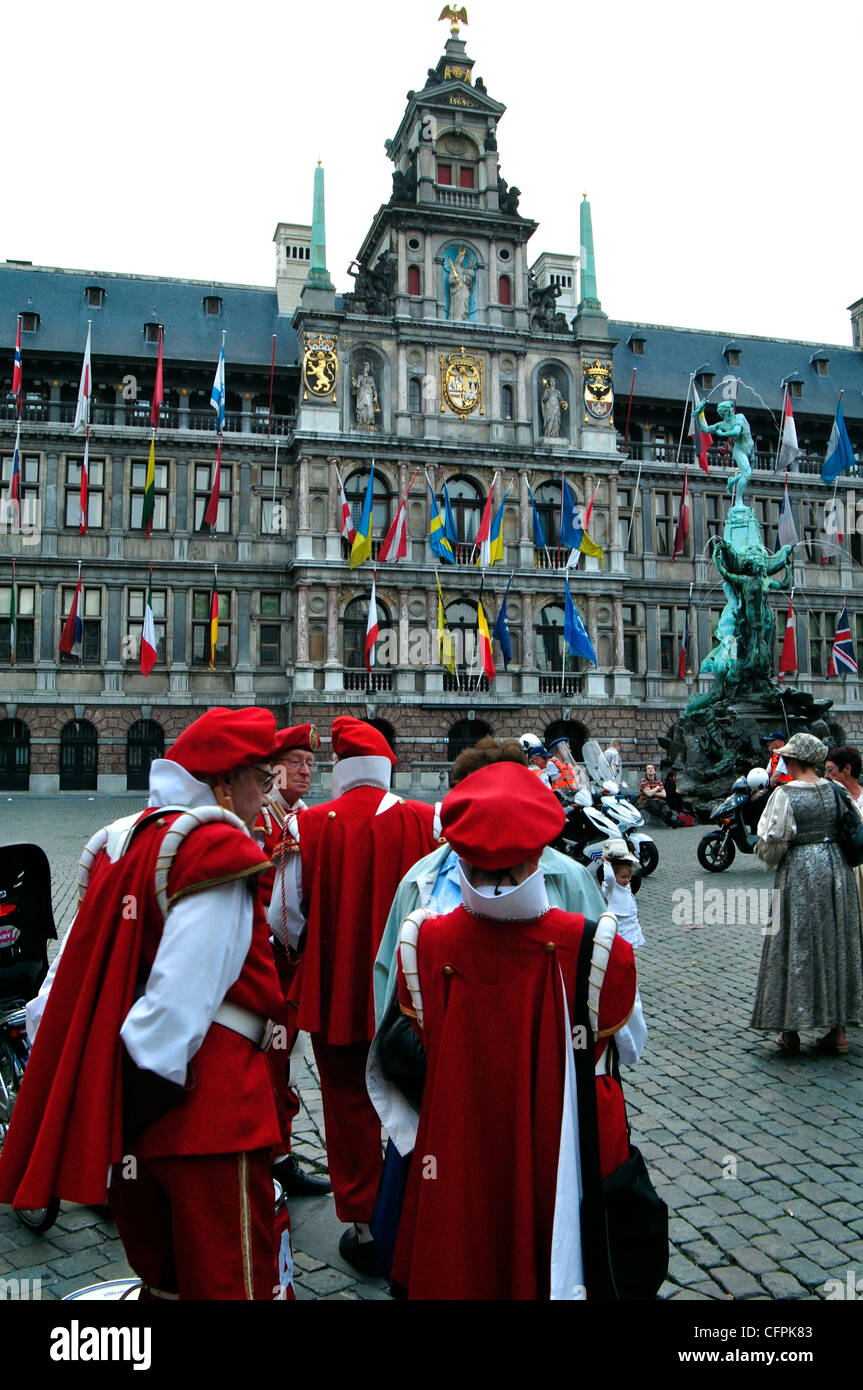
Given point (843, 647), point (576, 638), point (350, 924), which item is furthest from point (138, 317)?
point (350, 924)

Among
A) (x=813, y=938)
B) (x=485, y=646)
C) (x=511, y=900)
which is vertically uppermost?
(x=485, y=646)

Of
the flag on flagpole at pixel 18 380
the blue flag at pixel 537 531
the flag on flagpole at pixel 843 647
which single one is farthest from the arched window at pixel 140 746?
the flag on flagpole at pixel 843 647

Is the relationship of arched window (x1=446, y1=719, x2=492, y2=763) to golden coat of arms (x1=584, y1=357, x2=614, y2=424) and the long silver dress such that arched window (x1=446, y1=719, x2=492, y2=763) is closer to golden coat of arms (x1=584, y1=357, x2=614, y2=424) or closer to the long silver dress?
golden coat of arms (x1=584, y1=357, x2=614, y2=424)

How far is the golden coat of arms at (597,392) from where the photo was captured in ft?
111

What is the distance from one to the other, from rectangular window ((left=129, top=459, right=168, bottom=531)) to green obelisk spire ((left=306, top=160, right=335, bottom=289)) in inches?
296

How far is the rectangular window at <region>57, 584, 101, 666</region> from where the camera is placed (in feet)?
102

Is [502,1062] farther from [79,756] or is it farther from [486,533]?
[79,756]

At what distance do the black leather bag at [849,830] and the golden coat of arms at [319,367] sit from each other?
90.9ft

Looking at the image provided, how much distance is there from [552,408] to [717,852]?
76.1 feet

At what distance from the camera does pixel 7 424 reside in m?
30.5

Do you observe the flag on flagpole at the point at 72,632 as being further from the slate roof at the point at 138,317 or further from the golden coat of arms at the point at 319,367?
the golden coat of arms at the point at 319,367

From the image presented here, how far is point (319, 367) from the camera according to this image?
1238 inches

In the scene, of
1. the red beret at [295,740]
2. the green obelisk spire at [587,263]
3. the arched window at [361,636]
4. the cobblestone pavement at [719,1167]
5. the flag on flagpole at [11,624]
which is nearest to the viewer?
the cobblestone pavement at [719,1167]

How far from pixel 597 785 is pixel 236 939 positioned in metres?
10.8
